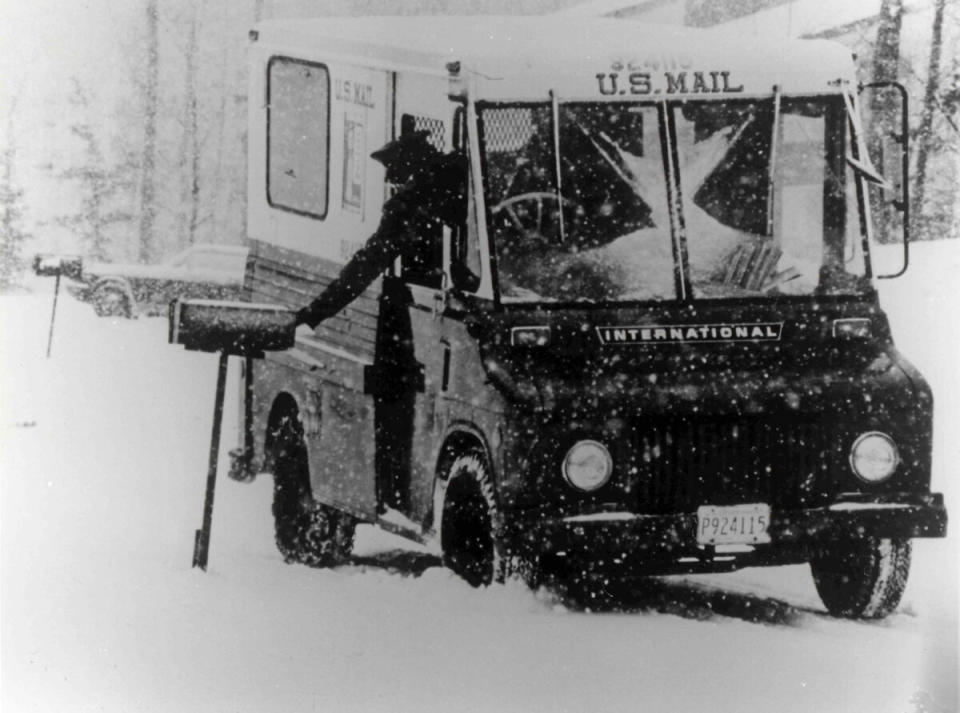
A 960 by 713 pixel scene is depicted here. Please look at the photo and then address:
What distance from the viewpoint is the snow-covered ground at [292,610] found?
27.4ft

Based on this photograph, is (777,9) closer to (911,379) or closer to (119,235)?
(911,379)

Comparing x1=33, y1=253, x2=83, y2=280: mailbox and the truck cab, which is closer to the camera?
the truck cab

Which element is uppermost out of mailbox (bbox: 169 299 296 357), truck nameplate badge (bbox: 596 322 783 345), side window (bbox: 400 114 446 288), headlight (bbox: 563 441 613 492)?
side window (bbox: 400 114 446 288)

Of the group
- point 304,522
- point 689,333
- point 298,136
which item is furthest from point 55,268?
A: point 689,333

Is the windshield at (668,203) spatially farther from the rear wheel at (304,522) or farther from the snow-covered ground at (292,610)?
the rear wheel at (304,522)

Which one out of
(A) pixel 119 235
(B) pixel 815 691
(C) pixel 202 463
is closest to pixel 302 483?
(C) pixel 202 463

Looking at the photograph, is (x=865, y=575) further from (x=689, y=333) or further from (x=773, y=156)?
(x=773, y=156)

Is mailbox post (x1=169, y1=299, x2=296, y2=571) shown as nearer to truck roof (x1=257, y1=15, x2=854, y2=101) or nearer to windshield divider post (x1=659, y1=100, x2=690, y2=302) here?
truck roof (x1=257, y1=15, x2=854, y2=101)

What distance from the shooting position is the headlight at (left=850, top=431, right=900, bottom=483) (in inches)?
332

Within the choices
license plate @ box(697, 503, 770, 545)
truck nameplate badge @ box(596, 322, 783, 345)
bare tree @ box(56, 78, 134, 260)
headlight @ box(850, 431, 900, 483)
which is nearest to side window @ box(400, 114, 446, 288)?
truck nameplate badge @ box(596, 322, 783, 345)

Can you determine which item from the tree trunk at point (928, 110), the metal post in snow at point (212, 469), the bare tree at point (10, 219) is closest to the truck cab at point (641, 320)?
the tree trunk at point (928, 110)

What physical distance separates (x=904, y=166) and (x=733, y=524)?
186 centimetres

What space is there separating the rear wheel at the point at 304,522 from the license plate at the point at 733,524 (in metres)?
2.63

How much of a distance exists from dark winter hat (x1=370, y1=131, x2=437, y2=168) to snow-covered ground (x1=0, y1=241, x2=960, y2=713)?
5.09 feet
